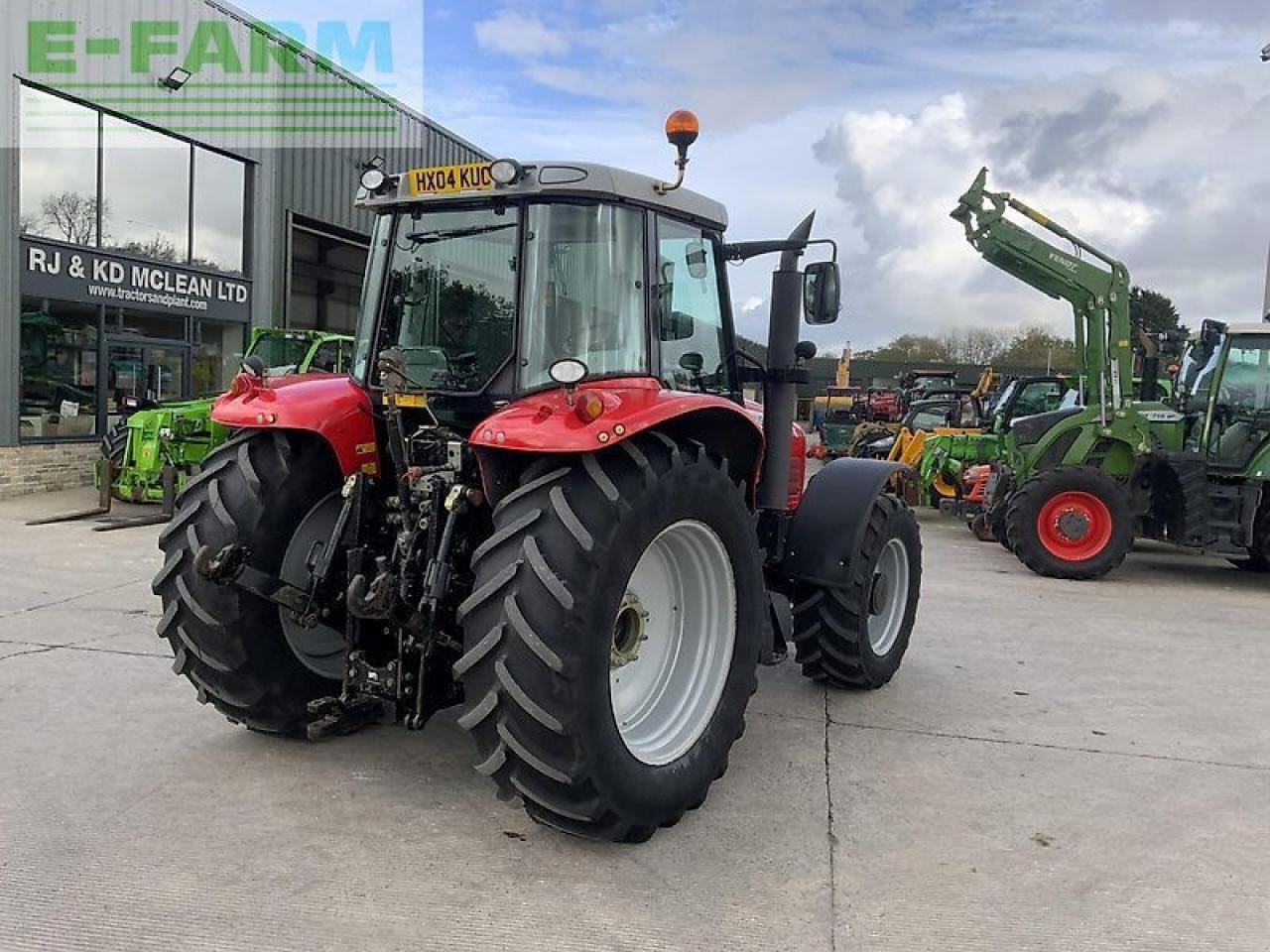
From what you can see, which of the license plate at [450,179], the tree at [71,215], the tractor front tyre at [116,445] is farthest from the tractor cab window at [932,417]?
the license plate at [450,179]

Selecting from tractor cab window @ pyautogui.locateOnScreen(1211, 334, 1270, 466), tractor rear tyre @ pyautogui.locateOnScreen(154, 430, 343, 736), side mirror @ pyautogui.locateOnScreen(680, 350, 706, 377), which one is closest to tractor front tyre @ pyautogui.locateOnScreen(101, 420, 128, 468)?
tractor rear tyre @ pyautogui.locateOnScreen(154, 430, 343, 736)

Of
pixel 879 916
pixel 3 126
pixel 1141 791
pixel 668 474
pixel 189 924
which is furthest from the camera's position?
pixel 3 126

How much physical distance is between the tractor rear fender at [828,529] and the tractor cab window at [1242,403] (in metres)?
5.83

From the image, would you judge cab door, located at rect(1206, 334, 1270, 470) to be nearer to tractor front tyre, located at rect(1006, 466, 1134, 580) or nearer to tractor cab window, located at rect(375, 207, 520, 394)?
tractor front tyre, located at rect(1006, 466, 1134, 580)

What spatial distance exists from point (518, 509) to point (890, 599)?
9.96 ft

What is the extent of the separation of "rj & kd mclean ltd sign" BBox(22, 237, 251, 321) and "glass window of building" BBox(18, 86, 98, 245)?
10.4 inches

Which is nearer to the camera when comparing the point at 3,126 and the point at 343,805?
the point at 343,805

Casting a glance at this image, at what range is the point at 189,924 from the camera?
2.83 meters

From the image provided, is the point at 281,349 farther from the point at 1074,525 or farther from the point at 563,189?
the point at 563,189

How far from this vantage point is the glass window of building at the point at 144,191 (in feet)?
44.3

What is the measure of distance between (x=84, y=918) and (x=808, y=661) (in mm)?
3459

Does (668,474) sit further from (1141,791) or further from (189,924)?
(1141,791)

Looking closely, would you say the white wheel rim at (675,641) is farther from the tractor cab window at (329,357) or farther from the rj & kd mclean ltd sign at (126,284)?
the rj & kd mclean ltd sign at (126,284)

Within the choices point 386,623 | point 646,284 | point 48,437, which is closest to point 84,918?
point 386,623
